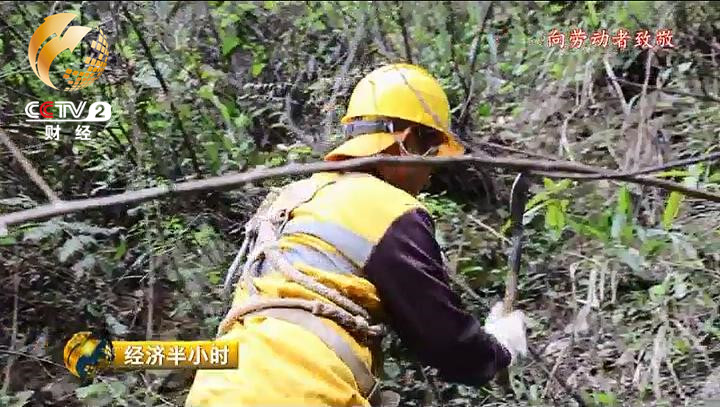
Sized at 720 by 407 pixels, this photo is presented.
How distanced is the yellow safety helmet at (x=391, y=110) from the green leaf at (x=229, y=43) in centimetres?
72

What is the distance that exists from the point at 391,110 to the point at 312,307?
0.28 metres

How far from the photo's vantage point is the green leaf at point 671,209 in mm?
1273

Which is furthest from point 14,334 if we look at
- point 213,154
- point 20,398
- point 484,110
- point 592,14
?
point 592,14

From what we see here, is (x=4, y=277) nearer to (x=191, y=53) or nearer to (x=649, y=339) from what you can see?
(x=191, y=53)

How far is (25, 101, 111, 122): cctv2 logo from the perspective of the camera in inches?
42.6

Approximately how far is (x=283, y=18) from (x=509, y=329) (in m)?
0.90

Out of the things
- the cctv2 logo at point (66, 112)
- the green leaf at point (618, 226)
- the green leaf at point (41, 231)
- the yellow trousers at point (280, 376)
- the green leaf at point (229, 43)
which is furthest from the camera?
the green leaf at point (229, 43)

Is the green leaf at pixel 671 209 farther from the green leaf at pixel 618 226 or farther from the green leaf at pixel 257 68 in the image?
the green leaf at pixel 257 68

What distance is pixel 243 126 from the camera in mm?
1539

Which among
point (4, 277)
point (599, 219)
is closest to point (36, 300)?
point (4, 277)

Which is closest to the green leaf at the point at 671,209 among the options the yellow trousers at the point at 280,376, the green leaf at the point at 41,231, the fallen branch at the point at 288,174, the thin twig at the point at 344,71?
the fallen branch at the point at 288,174

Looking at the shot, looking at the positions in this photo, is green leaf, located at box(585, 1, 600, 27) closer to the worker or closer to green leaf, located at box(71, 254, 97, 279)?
the worker

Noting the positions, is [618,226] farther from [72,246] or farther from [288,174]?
[72,246]

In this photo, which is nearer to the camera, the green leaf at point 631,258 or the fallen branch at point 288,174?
the fallen branch at point 288,174
